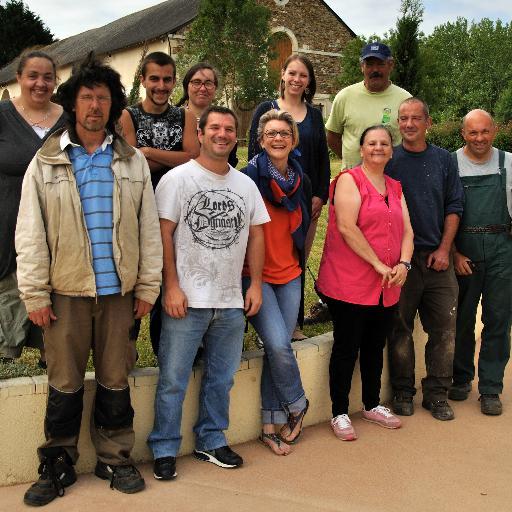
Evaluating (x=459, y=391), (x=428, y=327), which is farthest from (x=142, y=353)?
(x=459, y=391)

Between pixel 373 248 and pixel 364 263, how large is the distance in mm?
105

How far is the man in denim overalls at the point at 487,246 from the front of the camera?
4434 mm

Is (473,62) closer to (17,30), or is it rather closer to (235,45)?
(235,45)

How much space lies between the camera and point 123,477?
338 cm

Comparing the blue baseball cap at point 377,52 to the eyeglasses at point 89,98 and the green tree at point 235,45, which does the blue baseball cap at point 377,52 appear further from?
the green tree at point 235,45

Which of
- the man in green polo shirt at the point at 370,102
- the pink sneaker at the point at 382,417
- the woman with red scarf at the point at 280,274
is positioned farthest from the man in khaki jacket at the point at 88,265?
the man in green polo shirt at the point at 370,102

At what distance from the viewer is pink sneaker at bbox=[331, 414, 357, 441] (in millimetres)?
4066

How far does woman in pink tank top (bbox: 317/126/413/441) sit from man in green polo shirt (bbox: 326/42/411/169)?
884mm

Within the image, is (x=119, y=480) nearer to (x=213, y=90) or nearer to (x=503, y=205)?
(x=213, y=90)

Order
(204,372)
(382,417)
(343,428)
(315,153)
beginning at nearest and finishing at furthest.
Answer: (204,372) < (343,428) < (382,417) < (315,153)

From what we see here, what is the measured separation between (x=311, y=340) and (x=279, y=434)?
0.66 m

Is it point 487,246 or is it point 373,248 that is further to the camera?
point 487,246

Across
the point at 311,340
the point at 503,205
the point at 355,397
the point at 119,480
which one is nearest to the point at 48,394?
the point at 119,480

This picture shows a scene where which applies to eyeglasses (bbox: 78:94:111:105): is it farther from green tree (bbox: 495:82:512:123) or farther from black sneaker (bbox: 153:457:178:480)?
green tree (bbox: 495:82:512:123)
